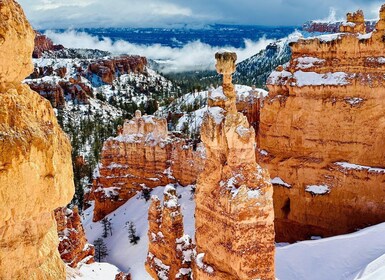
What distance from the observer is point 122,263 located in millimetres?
19250

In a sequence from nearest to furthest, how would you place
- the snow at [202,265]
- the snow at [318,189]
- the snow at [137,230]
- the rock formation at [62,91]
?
the snow at [202,265] → the snow at [318,189] → the snow at [137,230] → the rock formation at [62,91]

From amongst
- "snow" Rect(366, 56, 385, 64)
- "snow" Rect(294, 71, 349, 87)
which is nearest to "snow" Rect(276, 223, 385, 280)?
"snow" Rect(294, 71, 349, 87)

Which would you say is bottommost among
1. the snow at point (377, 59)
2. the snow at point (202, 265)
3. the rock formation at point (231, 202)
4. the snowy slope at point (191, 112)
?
the snowy slope at point (191, 112)

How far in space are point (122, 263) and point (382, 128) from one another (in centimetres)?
1251

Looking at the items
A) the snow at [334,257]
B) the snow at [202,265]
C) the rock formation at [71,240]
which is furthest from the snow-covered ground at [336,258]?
the snow at [202,265]

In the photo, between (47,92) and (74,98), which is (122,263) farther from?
(74,98)

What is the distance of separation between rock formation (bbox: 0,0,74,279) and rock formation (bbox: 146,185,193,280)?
878cm

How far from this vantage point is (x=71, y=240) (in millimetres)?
14805

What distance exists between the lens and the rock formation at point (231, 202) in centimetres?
851

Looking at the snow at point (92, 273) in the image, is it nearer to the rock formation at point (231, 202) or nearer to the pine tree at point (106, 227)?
the rock formation at point (231, 202)

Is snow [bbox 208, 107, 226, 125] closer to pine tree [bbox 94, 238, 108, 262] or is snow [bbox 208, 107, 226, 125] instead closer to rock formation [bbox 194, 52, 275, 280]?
rock formation [bbox 194, 52, 275, 280]

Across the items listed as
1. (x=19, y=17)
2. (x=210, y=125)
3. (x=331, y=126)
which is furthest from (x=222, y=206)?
(x=331, y=126)

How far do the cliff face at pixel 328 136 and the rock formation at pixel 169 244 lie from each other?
540 centimetres

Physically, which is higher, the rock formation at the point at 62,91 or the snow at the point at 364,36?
the snow at the point at 364,36
